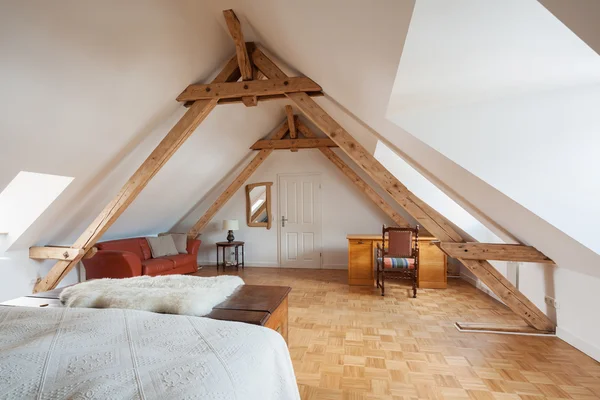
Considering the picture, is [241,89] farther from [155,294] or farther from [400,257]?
[400,257]

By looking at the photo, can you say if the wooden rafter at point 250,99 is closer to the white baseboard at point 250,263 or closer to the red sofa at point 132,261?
the red sofa at point 132,261

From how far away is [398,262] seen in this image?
4.57m

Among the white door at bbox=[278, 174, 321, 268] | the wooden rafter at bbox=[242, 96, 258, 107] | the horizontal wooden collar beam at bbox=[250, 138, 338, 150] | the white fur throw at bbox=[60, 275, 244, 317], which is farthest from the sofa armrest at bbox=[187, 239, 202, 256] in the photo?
the white fur throw at bbox=[60, 275, 244, 317]

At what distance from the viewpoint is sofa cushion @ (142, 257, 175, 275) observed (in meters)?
4.87

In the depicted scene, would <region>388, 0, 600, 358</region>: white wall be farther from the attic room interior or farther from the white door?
the white door

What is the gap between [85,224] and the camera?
4.54 meters

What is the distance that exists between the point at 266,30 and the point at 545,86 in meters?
2.33

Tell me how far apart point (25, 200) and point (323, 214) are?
4709mm

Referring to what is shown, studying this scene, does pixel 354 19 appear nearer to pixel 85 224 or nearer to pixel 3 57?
pixel 3 57

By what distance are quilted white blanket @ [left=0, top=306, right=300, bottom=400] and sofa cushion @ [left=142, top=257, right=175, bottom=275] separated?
144 inches

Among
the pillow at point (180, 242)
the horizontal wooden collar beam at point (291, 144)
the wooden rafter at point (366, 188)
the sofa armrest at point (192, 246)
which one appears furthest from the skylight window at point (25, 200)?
the wooden rafter at point (366, 188)

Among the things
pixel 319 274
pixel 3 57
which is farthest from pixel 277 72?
pixel 319 274

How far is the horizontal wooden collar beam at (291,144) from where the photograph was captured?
6031 millimetres

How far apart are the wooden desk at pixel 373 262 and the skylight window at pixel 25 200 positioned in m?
4.08
